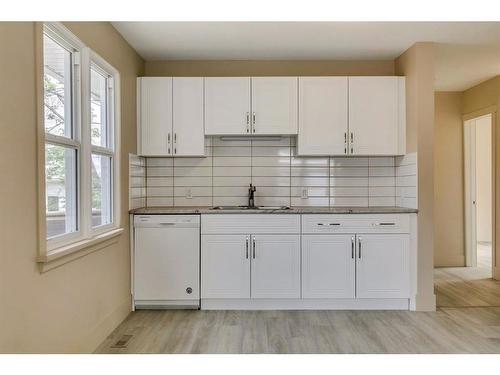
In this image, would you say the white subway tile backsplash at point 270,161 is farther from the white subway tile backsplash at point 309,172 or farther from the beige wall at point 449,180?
the beige wall at point 449,180

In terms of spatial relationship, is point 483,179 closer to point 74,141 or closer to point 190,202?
point 190,202

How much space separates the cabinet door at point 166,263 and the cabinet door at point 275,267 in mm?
542

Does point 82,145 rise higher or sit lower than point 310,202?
higher

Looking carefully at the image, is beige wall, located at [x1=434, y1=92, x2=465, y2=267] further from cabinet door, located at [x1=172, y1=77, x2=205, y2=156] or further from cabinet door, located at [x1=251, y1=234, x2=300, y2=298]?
cabinet door, located at [x1=172, y1=77, x2=205, y2=156]

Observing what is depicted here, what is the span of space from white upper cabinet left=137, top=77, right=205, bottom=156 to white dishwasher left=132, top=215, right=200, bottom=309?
0.71 m

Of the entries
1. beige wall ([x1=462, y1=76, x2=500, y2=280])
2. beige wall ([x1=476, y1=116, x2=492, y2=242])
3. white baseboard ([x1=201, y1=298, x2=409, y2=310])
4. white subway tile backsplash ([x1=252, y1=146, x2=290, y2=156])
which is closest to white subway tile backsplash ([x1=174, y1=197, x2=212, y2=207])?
white subway tile backsplash ([x1=252, y1=146, x2=290, y2=156])

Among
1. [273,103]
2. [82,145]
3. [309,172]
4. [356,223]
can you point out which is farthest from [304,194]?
[82,145]

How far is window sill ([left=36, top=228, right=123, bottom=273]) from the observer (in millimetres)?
1951

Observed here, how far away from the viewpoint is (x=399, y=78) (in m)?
3.63

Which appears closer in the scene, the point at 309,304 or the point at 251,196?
the point at 309,304

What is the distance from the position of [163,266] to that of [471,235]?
13.8ft

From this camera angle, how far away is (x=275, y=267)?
3.41m

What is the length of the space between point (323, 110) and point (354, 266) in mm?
1489
